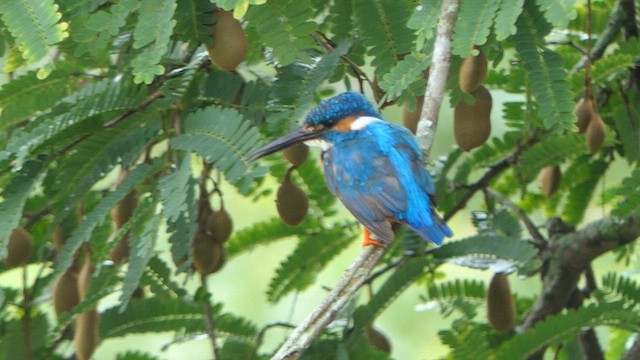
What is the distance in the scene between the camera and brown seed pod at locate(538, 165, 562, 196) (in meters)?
3.54

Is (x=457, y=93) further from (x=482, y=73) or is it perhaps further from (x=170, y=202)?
(x=170, y=202)

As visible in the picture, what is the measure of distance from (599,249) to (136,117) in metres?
1.43

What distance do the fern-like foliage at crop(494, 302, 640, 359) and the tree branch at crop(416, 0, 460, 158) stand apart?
0.72m

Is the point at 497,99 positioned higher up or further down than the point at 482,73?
higher up

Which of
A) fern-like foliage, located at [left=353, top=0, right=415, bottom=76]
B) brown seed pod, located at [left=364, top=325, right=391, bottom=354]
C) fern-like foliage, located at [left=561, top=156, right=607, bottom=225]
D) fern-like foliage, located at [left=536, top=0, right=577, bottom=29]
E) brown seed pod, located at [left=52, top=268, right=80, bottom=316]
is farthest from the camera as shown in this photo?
fern-like foliage, located at [left=561, top=156, right=607, bottom=225]

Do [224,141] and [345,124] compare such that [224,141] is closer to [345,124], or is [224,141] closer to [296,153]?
[296,153]

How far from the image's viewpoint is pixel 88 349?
2838 mm

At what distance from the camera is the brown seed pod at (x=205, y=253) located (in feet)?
9.15

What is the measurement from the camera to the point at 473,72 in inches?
99.9

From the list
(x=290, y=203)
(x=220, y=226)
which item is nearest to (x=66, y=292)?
(x=220, y=226)

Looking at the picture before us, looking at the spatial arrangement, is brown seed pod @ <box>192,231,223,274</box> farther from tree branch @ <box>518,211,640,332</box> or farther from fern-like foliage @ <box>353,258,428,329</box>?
tree branch @ <box>518,211,640,332</box>

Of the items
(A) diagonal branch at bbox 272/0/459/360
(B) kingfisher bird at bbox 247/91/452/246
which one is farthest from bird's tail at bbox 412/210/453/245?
(A) diagonal branch at bbox 272/0/459/360

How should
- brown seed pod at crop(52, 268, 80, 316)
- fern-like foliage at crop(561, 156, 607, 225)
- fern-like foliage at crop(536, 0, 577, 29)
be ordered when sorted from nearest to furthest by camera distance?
fern-like foliage at crop(536, 0, 577, 29), brown seed pod at crop(52, 268, 80, 316), fern-like foliage at crop(561, 156, 607, 225)

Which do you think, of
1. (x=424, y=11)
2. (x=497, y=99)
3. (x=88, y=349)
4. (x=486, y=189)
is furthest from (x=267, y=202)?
(x=424, y=11)
